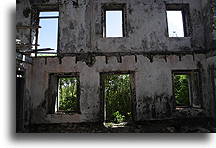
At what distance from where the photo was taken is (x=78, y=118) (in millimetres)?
3732

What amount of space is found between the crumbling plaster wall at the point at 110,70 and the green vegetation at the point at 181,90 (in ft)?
0.64

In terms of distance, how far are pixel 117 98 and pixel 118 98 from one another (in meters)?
0.04

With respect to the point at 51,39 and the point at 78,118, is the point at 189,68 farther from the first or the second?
the point at 51,39

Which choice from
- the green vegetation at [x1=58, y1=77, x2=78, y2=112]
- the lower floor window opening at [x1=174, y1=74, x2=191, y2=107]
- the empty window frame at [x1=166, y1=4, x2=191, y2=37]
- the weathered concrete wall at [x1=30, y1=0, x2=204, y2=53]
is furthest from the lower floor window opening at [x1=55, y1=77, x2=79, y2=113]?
the empty window frame at [x1=166, y1=4, x2=191, y2=37]

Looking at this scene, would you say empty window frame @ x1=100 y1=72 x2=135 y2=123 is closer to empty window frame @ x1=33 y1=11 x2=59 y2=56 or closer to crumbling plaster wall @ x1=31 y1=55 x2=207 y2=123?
crumbling plaster wall @ x1=31 y1=55 x2=207 y2=123

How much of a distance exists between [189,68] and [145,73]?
3.01 ft

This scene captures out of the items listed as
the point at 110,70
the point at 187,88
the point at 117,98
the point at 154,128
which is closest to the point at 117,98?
the point at 117,98

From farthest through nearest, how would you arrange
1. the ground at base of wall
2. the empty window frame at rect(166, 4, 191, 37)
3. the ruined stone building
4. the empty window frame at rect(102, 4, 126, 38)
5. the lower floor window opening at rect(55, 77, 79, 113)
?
the empty window frame at rect(102, 4, 126, 38) → the lower floor window opening at rect(55, 77, 79, 113) → the empty window frame at rect(166, 4, 191, 37) → the ruined stone building → the ground at base of wall

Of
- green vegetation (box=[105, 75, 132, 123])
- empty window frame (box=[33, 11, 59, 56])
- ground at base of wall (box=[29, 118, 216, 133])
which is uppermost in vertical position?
empty window frame (box=[33, 11, 59, 56])

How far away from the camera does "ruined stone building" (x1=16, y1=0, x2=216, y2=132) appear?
356 centimetres

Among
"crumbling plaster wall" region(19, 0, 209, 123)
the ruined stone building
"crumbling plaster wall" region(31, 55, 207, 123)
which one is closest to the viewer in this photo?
the ruined stone building

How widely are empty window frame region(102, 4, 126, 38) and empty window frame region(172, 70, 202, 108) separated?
161 centimetres

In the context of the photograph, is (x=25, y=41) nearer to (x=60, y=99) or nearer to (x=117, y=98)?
(x=60, y=99)

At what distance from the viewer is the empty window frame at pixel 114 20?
4275 mm
